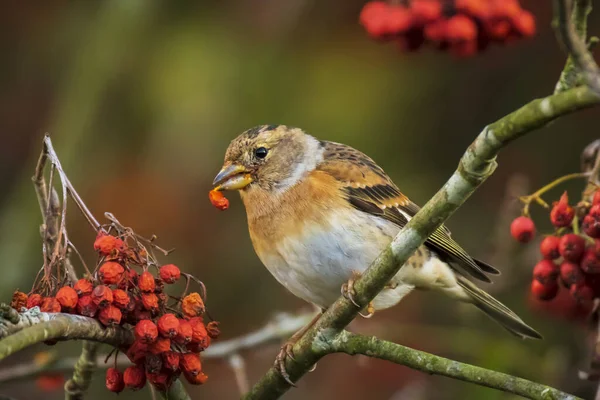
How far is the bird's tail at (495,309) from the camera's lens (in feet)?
10.8

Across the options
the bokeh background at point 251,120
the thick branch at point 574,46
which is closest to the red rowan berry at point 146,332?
the thick branch at point 574,46

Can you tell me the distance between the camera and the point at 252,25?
5.03 metres

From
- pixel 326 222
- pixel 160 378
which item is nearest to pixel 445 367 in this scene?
pixel 160 378

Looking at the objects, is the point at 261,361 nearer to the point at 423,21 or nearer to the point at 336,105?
the point at 336,105

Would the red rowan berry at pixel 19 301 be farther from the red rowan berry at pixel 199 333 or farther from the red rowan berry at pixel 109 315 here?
the red rowan berry at pixel 199 333

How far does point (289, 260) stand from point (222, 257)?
203 centimetres

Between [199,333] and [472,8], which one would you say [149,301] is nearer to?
[199,333]

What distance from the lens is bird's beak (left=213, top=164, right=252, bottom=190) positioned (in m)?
3.14

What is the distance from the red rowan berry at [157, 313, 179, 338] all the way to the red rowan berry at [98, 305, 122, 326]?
0.28 feet

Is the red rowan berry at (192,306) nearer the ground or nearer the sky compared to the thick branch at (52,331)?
nearer the sky

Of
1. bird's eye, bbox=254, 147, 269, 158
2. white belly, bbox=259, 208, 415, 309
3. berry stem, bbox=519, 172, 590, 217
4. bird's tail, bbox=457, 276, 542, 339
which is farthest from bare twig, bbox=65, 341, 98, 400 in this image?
bird's tail, bbox=457, 276, 542, 339

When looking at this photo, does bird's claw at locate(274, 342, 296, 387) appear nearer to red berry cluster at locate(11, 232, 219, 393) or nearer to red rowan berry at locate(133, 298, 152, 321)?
red berry cluster at locate(11, 232, 219, 393)

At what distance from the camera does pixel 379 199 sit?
10.8 feet

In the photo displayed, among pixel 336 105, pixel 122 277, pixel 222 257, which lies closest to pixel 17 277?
pixel 222 257
